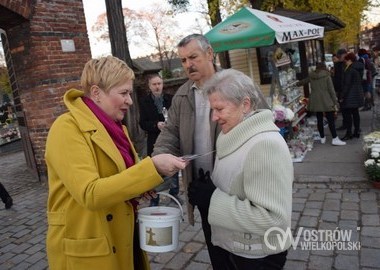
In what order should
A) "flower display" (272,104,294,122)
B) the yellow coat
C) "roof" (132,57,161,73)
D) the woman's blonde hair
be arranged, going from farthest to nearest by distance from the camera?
1. "roof" (132,57,161,73)
2. "flower display" (272,104,294,122)
3. the woman's blonde hair
4. the yellow coat

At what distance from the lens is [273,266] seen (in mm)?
1859

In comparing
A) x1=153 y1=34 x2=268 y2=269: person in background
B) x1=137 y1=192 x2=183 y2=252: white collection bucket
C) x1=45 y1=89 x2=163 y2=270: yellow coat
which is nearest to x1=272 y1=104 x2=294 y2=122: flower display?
x1=153 y1=34 x2=268 y2=269: person in background

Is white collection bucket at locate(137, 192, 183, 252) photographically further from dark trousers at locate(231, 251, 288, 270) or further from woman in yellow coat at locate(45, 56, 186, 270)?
dark trousers at locate(231, 251, 288, 270)

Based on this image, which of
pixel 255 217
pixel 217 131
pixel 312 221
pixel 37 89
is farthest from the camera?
pixel 37 89

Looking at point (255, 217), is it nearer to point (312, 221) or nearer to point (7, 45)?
point (312, 221)

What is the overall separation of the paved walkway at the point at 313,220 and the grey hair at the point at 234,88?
2.04 metres

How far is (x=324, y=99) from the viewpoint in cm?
733

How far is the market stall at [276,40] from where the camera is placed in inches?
248

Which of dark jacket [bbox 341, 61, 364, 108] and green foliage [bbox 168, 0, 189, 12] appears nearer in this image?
dark jacket [bbox 341, 61, 364, 108]

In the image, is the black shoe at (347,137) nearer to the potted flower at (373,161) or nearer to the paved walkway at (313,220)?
the paved walkway at (313,220)

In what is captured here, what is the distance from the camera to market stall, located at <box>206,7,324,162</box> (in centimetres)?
630

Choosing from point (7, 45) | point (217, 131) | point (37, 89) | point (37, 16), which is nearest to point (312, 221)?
point (217, 131)

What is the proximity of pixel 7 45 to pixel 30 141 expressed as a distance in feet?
6.83

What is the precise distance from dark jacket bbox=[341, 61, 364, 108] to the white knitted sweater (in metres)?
6.36
